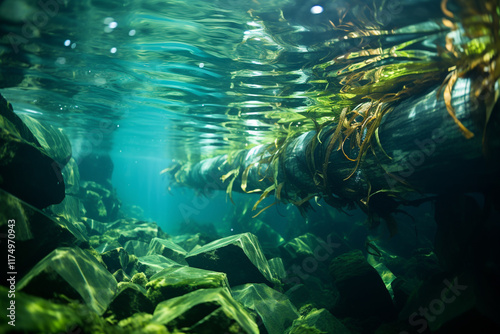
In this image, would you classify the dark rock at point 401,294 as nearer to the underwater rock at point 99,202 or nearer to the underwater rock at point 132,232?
the underwater rock at point 132,232

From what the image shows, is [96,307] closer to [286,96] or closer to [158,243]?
[158,243]

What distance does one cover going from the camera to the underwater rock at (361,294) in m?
4.20

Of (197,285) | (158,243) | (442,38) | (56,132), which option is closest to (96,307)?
(197,285)

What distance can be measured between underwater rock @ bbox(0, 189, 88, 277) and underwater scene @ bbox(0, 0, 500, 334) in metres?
0.02

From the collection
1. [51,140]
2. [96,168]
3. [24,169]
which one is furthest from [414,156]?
[96,168]

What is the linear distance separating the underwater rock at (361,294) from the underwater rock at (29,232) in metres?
4.94

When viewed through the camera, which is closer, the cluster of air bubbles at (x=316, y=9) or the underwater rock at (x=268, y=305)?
the underwater rock at (x=268, y=305)

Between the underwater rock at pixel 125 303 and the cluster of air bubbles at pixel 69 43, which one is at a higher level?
the cluster of air bubbles at pixel 69 43

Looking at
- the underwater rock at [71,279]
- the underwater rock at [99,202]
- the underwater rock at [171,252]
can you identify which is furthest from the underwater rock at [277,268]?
the underwater rock at [99,202]

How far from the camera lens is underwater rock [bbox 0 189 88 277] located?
3178 mm

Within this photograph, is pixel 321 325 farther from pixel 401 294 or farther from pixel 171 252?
pixel 171 252

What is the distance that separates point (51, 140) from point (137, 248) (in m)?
6.02

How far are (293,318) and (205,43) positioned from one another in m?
6.69

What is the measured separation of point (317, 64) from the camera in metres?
6.67
